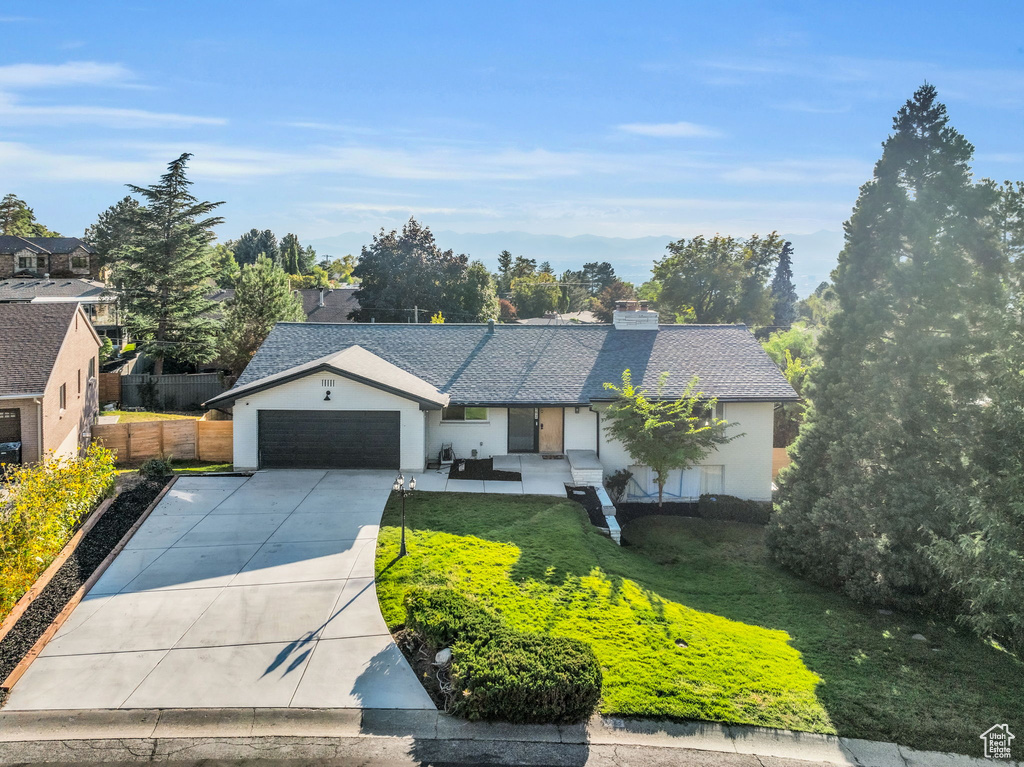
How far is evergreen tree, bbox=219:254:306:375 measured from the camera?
117 feet

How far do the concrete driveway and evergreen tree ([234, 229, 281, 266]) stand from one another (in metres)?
86.7

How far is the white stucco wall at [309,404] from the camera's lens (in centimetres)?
2044

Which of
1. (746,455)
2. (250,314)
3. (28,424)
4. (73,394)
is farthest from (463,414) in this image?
(250,314)

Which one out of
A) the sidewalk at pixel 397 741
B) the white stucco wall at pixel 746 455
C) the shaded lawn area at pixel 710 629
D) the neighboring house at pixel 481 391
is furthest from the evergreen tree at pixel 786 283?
the sidewalk at pixel 397 741

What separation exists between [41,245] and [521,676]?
76.1 meters

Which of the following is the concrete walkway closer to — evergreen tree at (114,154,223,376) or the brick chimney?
the brick chimney

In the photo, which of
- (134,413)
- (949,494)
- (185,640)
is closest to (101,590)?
(185,640)

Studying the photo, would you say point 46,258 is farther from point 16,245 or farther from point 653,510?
point 653,510

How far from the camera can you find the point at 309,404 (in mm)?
20484

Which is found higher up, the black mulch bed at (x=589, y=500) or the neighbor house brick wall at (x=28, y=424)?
the neighbor house brick wall at (x=28, y=424)

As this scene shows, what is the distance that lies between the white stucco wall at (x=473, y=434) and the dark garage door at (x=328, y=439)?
1.89 meters

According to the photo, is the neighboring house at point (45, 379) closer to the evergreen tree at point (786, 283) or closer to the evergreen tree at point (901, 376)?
the evergreen tree at point (901, 376)

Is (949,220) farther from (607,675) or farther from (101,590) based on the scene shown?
(101,590)

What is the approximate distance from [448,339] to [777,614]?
1574 cm
